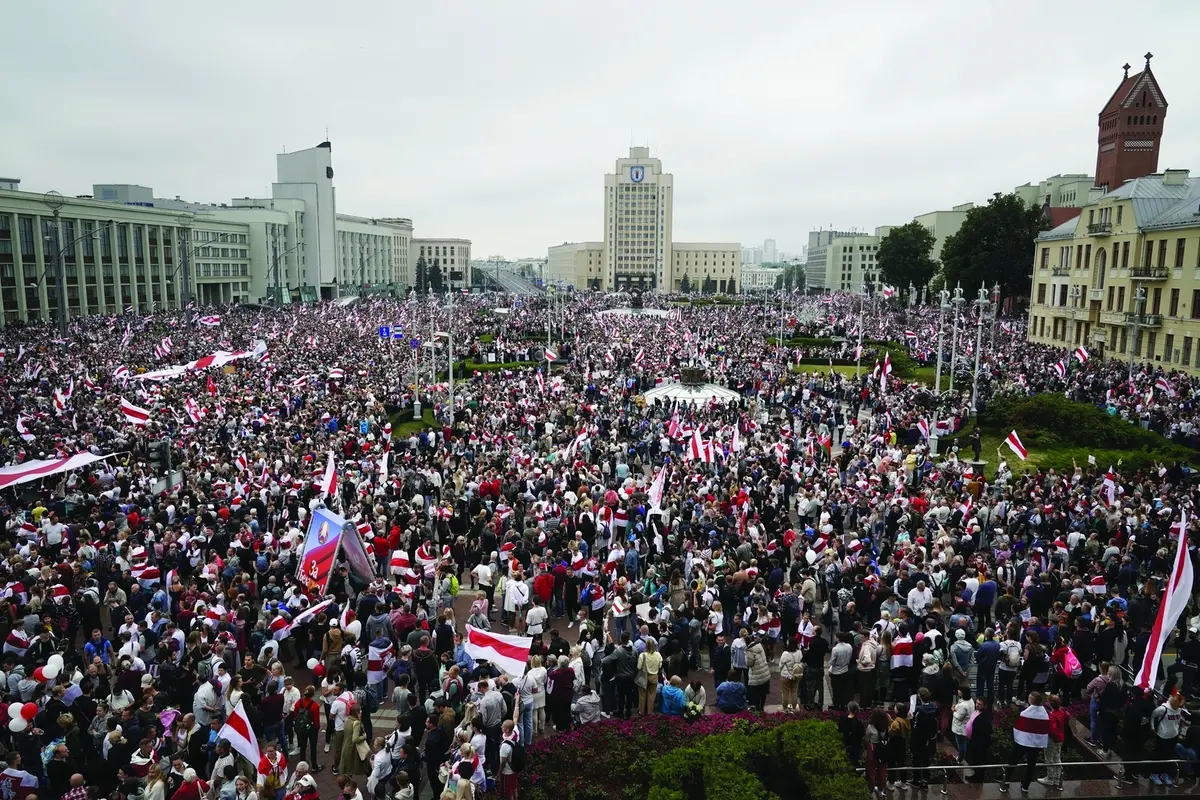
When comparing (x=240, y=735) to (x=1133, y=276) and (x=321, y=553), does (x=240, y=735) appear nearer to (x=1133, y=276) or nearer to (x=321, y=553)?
(x=321, y=553)

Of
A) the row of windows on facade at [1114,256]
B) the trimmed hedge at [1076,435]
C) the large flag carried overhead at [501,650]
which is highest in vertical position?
the row of windows on facade at [1114,256]

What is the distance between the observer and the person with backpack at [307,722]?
9.84 meters

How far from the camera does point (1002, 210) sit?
65562 millimetres

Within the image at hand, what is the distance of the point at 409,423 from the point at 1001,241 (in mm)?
53431

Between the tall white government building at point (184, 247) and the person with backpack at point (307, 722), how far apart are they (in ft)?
108

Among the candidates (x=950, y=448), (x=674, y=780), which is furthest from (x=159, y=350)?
(x=674, y=780)

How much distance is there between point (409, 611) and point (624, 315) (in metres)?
67.4

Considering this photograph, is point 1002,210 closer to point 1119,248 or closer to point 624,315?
point 1119,248

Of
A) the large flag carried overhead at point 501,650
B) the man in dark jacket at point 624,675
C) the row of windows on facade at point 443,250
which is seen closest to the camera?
the large flag carried overhead at point 501,650

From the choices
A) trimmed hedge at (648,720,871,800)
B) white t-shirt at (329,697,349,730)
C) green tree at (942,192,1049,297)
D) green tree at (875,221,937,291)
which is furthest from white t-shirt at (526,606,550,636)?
green tree at (875,221,937,291)

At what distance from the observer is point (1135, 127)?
218 feet

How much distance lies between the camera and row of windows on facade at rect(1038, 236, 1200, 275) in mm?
40781

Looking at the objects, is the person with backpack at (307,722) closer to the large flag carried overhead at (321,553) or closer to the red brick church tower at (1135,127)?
the large flag carried overhead at (321,553)

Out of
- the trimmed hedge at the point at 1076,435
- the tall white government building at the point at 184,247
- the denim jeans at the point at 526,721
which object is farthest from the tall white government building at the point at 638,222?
the denim jeans at the point at 526,721
